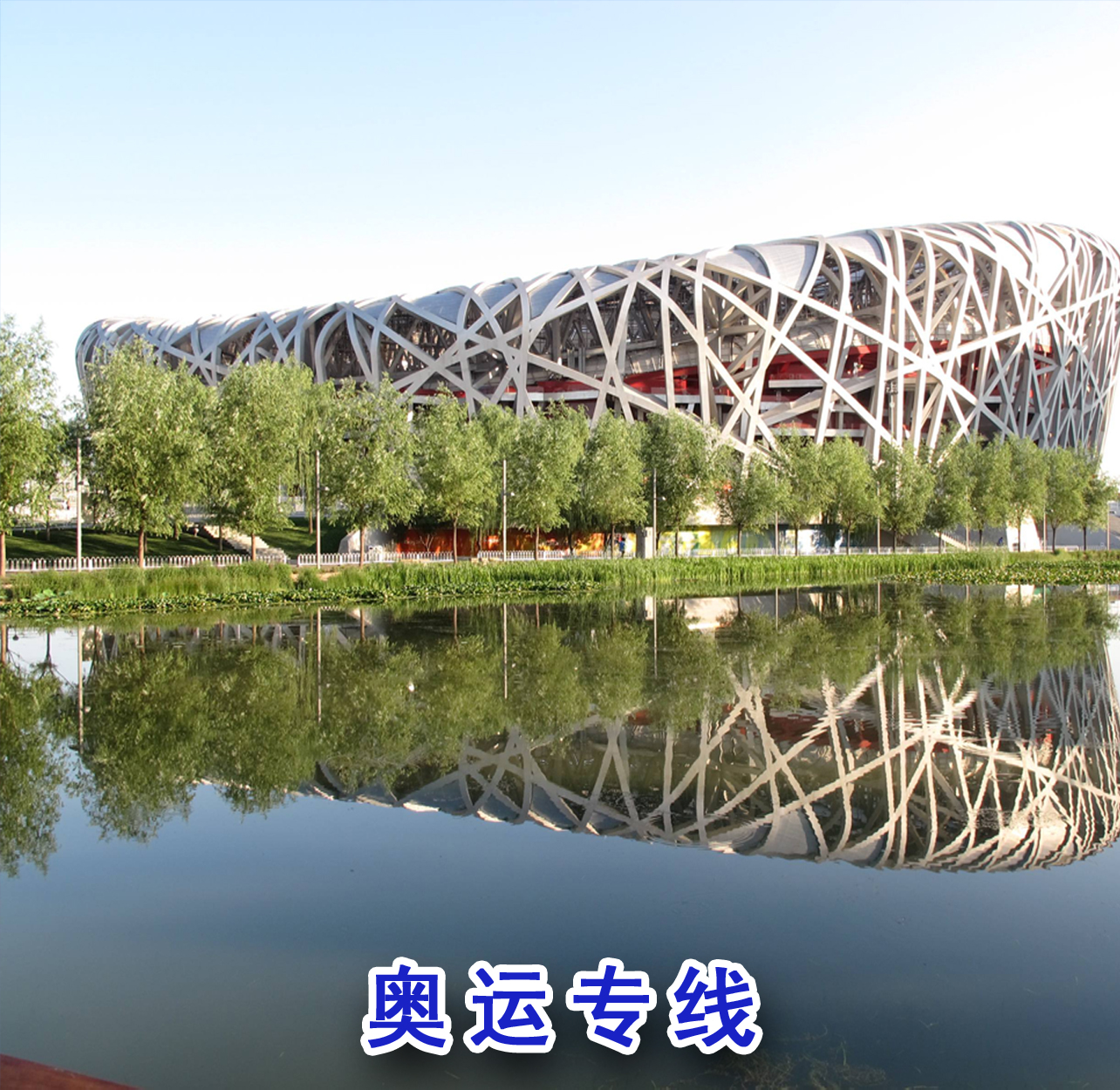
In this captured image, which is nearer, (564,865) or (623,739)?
(564,865)

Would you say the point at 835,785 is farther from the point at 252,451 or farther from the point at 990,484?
the point at 990,484

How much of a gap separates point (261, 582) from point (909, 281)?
53.6m

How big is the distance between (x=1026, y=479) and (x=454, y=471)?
37873mm

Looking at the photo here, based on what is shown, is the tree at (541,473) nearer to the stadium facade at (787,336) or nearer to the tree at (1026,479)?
the stadium facade at (787,336)

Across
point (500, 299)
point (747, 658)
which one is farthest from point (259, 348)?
point (747, 658)

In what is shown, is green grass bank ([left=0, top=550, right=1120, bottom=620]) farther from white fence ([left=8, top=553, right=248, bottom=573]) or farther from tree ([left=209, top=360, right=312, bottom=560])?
tree ([left=209, top=360, right=312, bottom=560])

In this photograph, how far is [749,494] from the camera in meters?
52.3

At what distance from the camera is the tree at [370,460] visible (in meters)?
39.3

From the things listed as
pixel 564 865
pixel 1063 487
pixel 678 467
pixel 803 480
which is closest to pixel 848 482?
pixel 803 480

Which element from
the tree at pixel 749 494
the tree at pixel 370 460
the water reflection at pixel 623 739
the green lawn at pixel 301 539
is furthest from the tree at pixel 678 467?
the water reflection at pixel 623 739

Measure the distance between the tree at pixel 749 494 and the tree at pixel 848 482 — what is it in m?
3.15

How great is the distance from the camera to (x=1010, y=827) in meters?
7.81

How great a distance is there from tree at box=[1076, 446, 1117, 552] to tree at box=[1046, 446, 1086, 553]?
0.50m

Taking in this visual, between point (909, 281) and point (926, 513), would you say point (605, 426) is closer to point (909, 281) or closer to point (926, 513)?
point (926, 513)
